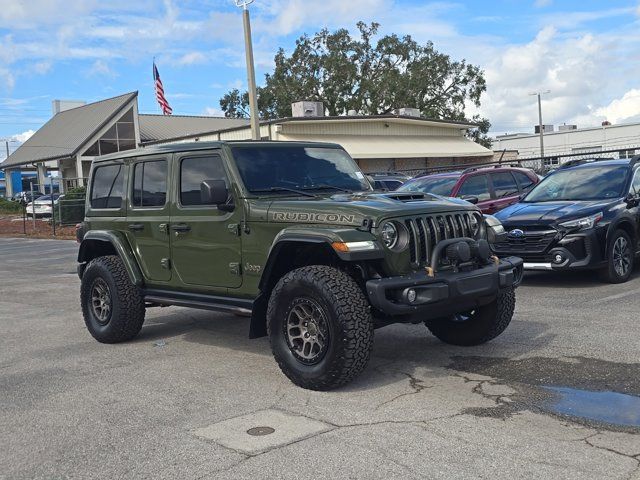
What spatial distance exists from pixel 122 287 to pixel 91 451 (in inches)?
120

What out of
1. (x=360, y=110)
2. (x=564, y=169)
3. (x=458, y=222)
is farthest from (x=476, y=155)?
(x=458, y=222)

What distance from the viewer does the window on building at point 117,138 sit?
44819 millimetres

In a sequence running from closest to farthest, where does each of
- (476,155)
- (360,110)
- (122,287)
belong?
(122,287), (476,155), (360,110)

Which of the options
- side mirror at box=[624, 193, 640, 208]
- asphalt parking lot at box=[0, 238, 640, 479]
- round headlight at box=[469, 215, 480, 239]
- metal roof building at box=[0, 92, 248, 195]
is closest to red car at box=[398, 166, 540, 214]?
side mirror at box=[624, 193, 640, 208]

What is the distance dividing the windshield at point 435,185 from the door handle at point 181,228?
677 cm

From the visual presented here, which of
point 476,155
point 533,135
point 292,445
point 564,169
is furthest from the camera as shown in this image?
point 533,135

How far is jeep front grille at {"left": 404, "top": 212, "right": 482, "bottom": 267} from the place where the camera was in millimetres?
5359

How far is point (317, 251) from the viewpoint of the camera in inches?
224

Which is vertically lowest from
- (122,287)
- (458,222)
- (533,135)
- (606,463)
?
(606,463)

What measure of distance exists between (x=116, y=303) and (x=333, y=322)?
3.03 m

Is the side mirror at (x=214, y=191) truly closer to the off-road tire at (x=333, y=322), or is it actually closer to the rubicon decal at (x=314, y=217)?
the rubicon decal at (x=314, y=217)

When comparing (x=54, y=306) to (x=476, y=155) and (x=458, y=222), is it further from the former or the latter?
(x=476, y=155)

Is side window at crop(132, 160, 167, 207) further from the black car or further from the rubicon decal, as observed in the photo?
the black car

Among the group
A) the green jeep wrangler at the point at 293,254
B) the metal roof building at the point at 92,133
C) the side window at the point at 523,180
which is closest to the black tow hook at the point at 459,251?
→ the green jeep wrangler at the point at 293,254
